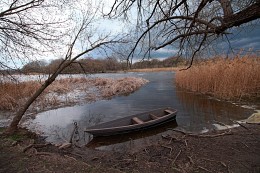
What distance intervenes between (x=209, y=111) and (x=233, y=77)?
307cm

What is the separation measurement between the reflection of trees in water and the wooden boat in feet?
4.02

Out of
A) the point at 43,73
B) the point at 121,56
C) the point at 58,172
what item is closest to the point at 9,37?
the point at 43,73

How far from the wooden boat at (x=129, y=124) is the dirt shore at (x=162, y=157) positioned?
941 millimetres

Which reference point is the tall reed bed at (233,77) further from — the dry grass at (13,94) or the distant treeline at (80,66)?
the dry grass at (13,94)

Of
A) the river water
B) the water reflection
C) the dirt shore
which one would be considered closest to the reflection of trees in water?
the river water

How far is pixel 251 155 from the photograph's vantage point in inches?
175

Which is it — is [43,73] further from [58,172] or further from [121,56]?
[58,172]

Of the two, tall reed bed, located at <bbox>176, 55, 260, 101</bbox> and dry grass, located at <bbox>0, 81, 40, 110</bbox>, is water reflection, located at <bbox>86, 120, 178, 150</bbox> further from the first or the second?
tall reed bed, located at <bbox>176, 55, 260, 101</bbox>

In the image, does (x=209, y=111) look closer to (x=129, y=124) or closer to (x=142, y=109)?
(x=142, y=109)

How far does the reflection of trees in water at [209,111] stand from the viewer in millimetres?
8587

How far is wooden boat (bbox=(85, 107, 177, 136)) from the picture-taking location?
21.9ft

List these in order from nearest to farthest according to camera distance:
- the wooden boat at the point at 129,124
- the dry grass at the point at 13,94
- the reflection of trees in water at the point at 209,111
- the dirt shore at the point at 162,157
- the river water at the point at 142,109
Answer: the dirt shore at the point at 162,157
the wooden boat at the point at 129,124
the river water at the point at 142,109
the reflection of trees in water at the point at 209,111
the dry grass at the point at 13,94

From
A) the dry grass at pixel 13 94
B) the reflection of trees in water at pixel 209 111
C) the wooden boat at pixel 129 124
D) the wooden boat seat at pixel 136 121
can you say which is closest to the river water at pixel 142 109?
the reflection of trees in water at pixel 209 111

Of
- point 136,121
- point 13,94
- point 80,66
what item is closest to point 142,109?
point 136,121
